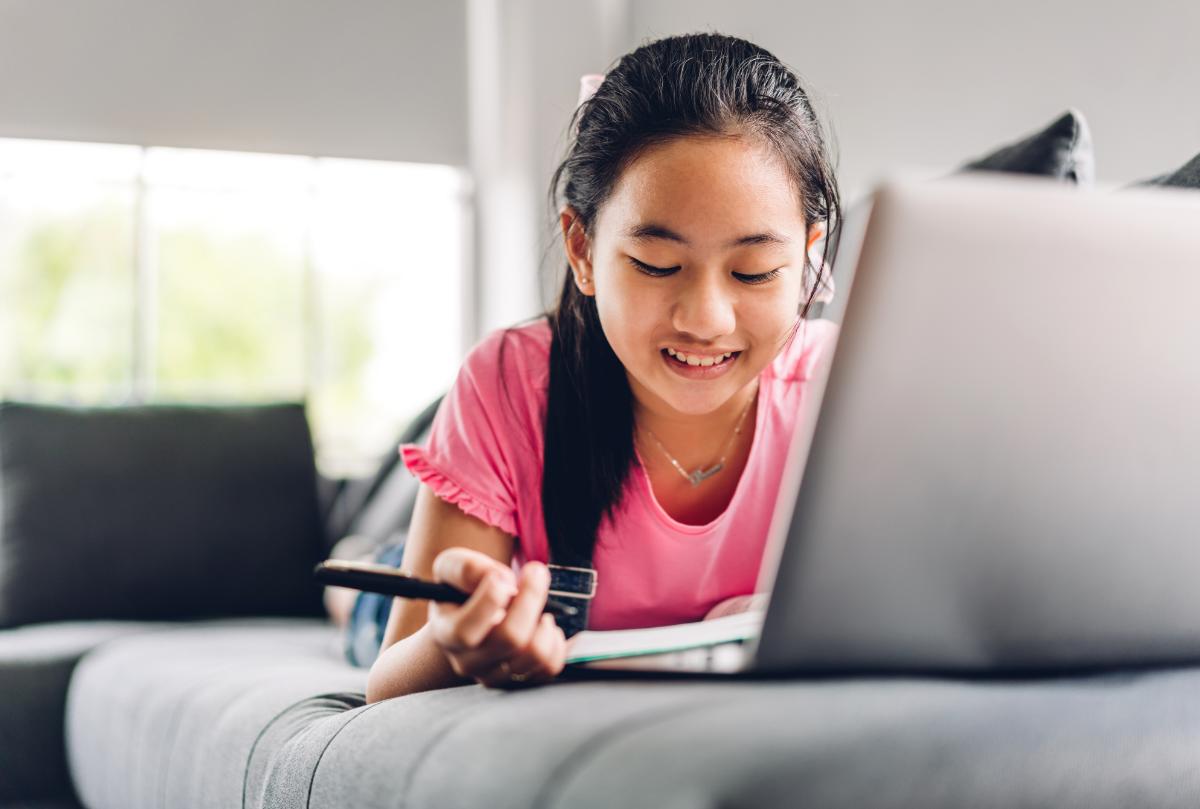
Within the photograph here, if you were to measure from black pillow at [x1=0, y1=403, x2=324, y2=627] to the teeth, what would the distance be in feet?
5.16

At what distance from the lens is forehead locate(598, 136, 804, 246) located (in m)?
0.91

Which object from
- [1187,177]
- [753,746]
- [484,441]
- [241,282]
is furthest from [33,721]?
[241,282]

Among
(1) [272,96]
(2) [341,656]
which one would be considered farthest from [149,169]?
(2) [341,656]

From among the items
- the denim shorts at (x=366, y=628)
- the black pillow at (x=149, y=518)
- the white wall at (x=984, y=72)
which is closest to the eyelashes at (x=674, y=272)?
the denim shorts at (x=366, y=628)

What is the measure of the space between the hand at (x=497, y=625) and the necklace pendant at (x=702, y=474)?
0.51 m

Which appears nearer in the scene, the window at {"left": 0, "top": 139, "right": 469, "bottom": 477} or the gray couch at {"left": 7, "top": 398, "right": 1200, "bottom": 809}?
the gray couch at {"left": 7, "top": 398, "right": 1200, "bottom": 809}

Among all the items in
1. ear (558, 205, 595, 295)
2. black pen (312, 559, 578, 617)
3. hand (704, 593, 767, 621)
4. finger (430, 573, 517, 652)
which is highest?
ear (558, 205, 595, 295)

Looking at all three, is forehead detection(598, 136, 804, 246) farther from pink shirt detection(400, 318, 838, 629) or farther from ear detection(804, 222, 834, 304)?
pink shirt detection(400, 318, 838, 629)

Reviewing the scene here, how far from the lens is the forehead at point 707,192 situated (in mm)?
912

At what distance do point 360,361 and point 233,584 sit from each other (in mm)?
2794

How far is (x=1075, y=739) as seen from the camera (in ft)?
1.76

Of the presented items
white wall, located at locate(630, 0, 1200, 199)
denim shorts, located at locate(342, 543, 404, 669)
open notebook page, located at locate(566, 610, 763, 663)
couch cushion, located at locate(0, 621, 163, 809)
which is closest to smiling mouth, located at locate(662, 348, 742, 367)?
open notebook page, located at locate(566, 610, 763, 663)

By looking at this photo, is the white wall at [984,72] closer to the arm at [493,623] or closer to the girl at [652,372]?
the girl at [652,372]

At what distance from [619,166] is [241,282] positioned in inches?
167
